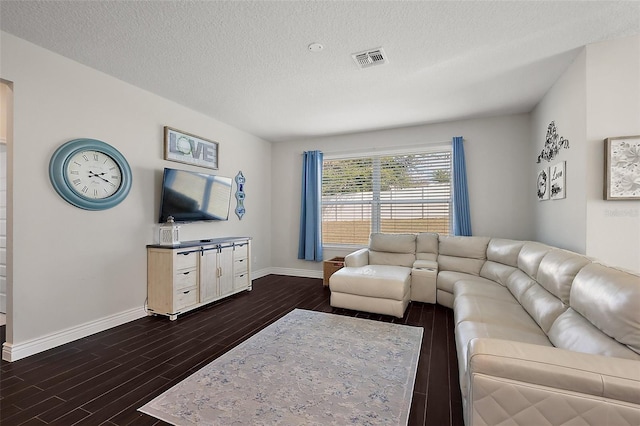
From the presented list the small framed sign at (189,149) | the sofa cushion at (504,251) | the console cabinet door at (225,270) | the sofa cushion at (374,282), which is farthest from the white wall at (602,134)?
the small framed sign at (189,149)

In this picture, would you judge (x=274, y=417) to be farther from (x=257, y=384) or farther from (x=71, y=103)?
(x=71, y=103)

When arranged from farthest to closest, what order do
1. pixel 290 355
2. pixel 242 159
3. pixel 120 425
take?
pixel 242 159, pixel 290 355, pixel 120 425

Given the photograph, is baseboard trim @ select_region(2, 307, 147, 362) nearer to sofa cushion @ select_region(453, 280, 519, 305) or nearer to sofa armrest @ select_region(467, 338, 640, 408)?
sofa armrest @ select_region(467, 338, 640, 408)

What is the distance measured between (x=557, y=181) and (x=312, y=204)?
11.6 ft

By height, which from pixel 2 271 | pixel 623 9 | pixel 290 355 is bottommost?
pixel 290 355

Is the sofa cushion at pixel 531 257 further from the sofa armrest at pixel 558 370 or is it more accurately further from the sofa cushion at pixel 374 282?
the sofa armrest at pixel 558 370

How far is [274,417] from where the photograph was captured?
1.64 meters

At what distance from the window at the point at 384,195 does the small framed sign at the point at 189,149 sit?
211cm

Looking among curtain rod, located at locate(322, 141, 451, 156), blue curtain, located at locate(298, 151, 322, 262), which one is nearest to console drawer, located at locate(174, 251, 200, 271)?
blue curtain, located at locate(298, 151, 322, 262)

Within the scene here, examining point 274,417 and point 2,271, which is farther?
point 2,271

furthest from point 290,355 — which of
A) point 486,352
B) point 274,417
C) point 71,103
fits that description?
point 71,103

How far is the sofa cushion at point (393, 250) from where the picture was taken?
423cm

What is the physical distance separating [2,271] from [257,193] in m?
3.48

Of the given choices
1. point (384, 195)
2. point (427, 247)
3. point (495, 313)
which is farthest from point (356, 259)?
point (495, 313)
